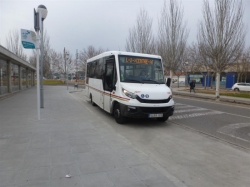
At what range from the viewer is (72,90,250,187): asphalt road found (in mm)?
3658

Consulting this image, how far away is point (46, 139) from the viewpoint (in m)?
5.32

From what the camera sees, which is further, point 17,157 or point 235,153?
point 235,153

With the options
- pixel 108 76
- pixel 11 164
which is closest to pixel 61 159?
pixel 11 164

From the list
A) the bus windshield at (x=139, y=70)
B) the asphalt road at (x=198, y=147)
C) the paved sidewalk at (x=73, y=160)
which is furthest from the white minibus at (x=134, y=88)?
the paved sidewalk at (x=73, y=160)

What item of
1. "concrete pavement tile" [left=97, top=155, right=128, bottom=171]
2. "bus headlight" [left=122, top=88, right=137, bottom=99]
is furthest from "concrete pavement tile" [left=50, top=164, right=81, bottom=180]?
"bus headlight" [left=122, top=88, right=137, bottom=99]

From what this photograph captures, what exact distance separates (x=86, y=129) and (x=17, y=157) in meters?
2.53

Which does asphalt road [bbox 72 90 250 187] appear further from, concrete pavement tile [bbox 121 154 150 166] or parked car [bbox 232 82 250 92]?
parked car [bbox 232 82 250 92]

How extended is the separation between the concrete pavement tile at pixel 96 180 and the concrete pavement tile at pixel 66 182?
80 mm

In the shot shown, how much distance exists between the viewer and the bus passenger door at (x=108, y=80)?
8.05m

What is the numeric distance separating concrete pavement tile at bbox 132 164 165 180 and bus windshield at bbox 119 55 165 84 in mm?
4191

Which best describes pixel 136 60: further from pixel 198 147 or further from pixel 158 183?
pixel 158 183

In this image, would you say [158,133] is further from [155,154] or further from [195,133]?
[155,154]

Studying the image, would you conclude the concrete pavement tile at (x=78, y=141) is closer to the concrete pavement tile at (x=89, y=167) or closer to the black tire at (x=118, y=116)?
the concrete pavement tile at (x=89, y=167)

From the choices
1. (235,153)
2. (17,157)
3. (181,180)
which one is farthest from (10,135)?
(235,153)
